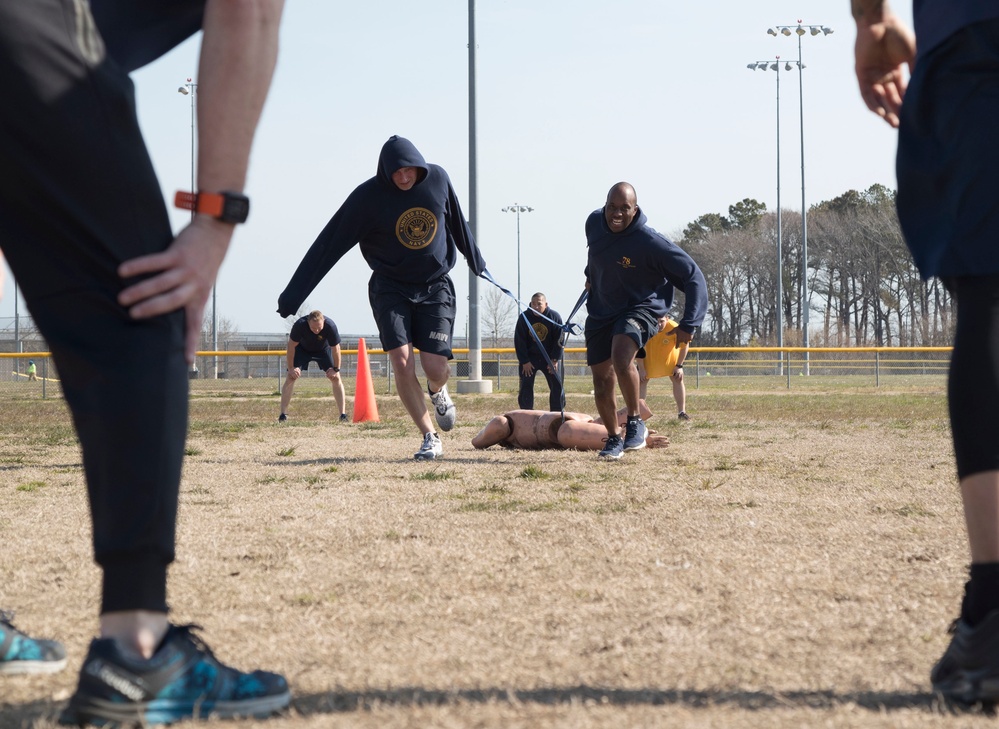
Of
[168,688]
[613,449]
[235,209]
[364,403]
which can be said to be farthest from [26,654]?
[364,403]

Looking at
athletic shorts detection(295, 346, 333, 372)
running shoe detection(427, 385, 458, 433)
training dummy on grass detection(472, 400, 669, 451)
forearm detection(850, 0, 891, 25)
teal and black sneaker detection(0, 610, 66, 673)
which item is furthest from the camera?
athletic shorts detection(295, 346, 333, 372)

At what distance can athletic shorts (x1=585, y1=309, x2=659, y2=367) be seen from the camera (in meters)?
8.75

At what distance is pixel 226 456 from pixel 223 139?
748cm

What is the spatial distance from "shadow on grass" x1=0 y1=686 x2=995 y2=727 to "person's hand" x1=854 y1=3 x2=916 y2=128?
4.36 ft

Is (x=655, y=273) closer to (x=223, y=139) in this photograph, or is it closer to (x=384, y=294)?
(x=384, y=294)

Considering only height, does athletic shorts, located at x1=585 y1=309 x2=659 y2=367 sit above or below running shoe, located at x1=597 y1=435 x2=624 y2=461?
above

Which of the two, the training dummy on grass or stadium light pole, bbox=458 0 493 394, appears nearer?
the training dummy on grass

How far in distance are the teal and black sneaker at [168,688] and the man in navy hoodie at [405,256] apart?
21.2ft

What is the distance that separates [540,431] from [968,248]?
742 centimetres

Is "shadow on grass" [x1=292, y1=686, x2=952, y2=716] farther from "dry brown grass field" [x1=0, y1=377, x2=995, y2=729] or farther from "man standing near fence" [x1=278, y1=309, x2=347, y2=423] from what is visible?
"man standing near fence" [x1=278, y1=309, x2=347, y2=423]

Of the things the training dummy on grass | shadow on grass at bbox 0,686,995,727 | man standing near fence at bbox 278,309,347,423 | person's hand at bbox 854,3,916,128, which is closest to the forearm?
person's hand at bbox 854,3,916,128

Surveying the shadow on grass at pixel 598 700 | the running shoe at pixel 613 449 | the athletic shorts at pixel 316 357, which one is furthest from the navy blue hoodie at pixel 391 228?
the athletic shorts at pixel 316 357

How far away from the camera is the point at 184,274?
1983 millimetres

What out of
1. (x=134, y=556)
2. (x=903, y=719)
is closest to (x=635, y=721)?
(x=903, y=719)
